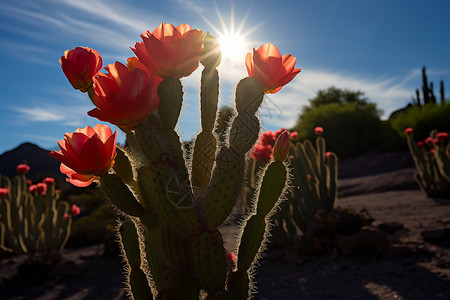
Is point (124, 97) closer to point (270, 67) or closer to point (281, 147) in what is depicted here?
point (270, 67)

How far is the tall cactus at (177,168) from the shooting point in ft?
4.35

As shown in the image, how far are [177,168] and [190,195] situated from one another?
0.36 ft

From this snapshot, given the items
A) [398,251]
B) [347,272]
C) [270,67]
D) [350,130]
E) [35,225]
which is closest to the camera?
[270,67]

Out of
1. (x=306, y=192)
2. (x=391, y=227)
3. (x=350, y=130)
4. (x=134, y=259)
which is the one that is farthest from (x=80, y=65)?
(x=350, y=130)

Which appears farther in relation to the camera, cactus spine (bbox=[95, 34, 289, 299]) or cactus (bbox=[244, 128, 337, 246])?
cactus (bbox=[244, 128, 337, 246])

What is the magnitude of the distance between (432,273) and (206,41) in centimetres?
355

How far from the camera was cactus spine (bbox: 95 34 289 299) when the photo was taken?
1400 mm

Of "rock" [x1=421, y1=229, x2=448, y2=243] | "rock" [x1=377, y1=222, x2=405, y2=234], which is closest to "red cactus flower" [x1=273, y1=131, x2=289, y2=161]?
"rock" [x1=421, y1=229, x2=448, y2=243]

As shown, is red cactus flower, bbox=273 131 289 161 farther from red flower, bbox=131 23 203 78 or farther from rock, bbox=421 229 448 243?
rock, bbox=421 229 448 243

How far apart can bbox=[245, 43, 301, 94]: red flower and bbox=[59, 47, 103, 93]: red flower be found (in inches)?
23.0

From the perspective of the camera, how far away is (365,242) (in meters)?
4.89

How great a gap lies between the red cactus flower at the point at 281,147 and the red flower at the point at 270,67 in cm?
19

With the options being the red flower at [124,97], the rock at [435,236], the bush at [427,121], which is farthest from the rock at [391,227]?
the bush at [427,121]

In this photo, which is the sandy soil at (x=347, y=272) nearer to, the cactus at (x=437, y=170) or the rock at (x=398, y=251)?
the rock at (x=398, y=251)
